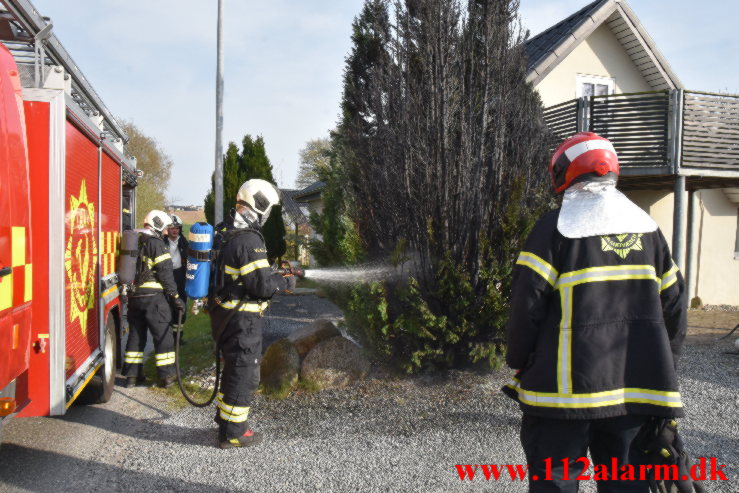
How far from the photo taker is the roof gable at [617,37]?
1138 cm

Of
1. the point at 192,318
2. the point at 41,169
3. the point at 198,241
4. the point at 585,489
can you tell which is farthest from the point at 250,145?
the point at 585,489

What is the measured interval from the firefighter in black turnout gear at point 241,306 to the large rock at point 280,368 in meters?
1.09

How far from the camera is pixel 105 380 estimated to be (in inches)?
207

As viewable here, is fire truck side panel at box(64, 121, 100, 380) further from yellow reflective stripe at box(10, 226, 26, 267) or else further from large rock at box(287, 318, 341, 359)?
large rock at box(287, 318, 341, 359)

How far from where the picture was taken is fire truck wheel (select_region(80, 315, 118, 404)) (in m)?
5.17

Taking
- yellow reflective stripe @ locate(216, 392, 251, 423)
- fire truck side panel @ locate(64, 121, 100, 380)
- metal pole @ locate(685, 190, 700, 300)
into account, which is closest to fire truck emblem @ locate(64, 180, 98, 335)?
fire truck side panel @ locate(64, 121, 100, 380)

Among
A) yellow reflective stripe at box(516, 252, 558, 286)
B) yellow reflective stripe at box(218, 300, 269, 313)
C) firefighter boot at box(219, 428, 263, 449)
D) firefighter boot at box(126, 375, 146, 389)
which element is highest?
yellow reflective stripe at box(516, 252, 558, 286)

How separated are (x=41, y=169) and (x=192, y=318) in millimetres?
9179

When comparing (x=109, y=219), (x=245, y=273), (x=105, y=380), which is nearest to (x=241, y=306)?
(x=245, y=273)

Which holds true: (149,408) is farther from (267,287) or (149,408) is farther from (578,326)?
(578,326)

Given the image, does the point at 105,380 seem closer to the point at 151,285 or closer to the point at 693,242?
the point at 151,285

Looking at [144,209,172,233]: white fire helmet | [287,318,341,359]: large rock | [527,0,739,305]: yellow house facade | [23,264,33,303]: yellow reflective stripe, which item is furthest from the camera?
[527,0,739,305]: yellow house facade

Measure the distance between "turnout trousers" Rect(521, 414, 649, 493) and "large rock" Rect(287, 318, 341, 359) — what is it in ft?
12.4

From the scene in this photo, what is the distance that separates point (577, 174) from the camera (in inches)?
95.7
